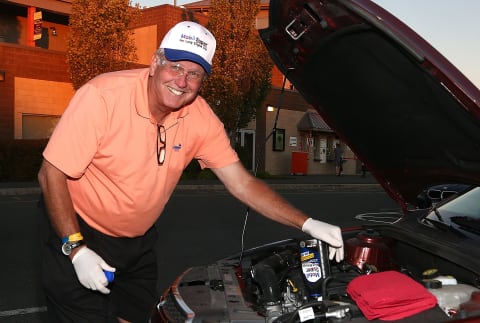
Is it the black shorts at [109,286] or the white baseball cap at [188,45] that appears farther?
the white baseball cap at [188,45]

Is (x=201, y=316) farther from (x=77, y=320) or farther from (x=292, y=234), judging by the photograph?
(x=292, y=234)

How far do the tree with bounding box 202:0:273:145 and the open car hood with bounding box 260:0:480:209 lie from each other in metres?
16.5

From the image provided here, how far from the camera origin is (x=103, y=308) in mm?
2656

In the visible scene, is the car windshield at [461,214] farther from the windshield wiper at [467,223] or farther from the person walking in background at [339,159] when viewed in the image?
the person walking in background at [339,159]

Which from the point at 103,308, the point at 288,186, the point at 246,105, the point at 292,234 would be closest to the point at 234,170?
the point at 103,308

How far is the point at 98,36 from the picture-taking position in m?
17.6

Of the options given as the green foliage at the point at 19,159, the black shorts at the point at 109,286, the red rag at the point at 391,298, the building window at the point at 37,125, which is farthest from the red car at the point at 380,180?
the building window at the point at 37,125

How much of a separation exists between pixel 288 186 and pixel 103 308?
16.3 metres

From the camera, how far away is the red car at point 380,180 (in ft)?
7.18

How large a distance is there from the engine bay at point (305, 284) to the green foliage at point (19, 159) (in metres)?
13.9

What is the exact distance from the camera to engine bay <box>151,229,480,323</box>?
2.19 m

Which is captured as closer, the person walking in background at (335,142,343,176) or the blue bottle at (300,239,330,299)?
the blue bottle at (300,239,330,299)

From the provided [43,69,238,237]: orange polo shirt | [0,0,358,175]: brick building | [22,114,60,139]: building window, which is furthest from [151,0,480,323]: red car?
[22,114,60,139]: building window

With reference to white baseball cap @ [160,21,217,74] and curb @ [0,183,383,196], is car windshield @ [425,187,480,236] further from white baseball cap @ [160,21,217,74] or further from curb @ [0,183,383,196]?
curb @ [0,183,383,196]
